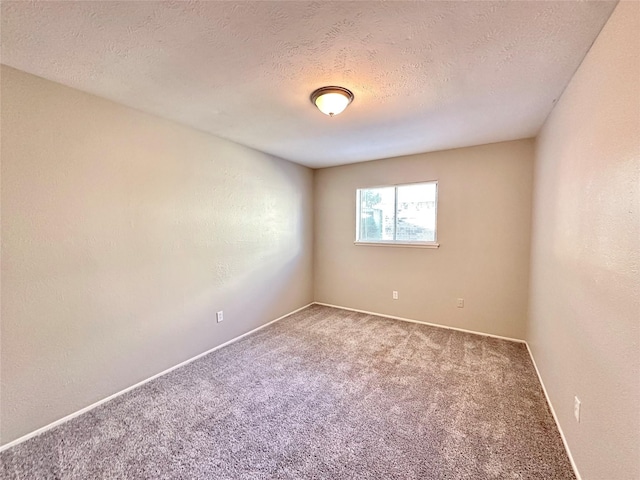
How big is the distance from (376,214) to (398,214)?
13.7 inches

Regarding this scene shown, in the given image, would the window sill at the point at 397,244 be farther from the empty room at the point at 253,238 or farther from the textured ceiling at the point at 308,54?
the textured ceiling at the point at 308,54

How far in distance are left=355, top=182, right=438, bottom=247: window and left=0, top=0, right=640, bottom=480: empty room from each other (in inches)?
14.6

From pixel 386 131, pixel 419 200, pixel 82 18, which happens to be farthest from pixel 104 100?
pixel 419 200

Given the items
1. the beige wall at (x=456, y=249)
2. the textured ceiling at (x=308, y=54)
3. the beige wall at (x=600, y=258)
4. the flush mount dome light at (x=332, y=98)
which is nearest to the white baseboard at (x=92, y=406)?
the beige wall at (x=456, y=249)

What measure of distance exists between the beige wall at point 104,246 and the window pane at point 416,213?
7.05 ft

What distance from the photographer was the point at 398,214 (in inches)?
157

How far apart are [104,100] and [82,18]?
98 cm

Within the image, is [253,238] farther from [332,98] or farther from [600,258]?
[600,258]

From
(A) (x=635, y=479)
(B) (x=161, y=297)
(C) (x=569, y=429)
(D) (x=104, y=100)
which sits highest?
→ (D) (x=104, y=100)

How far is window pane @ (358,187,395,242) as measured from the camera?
4062 millimetres

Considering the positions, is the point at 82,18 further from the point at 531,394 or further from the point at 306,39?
the point at 531,394

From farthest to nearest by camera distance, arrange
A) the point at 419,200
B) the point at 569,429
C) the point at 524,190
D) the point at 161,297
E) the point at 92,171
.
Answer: the point at 419,200 < the point at 524,190 < the point at 161,297 < the point at 92,171 < the point at 569,429

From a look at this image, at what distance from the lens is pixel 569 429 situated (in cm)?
161

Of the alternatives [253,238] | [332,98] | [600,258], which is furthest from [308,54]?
[253,238]
